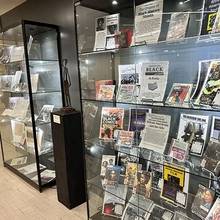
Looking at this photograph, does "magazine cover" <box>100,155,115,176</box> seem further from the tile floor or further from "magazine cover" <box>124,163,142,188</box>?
the tile floor

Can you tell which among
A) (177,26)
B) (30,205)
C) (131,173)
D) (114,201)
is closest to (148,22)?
(177,26)

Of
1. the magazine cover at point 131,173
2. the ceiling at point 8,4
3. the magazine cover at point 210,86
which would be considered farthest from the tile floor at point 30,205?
the ceiling at point 8,4

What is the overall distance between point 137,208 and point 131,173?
0.30 m

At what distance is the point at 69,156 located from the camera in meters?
2.25

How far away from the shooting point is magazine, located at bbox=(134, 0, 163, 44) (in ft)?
4.96

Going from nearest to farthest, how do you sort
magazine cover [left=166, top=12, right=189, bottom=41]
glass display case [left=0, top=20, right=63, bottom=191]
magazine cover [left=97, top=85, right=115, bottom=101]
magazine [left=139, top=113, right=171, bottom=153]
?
magazine cover [left=166, top=12, right=189, bottom=41], magazine [left=139, top=113, right=171, bottom=153], magazine cover [left=97, top=85, right=115, bottom=101], glass display case [left=0, top=20, right=63, bottom=191]

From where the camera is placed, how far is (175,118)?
1634mm

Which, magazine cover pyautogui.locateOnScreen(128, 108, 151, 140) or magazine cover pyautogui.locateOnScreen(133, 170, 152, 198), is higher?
magazine cover pyautogui.locateOnScreen(128, 108, 151, 140)

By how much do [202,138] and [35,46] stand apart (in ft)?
7.61

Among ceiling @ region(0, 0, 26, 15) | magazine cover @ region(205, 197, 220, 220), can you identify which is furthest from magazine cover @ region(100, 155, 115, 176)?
ceiling @ region(0, 0, 26, 15)

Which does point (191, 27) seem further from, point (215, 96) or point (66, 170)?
point (66, 170)

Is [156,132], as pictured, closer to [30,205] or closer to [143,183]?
[143,183]

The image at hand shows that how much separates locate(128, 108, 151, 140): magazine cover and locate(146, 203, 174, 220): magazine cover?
58cm

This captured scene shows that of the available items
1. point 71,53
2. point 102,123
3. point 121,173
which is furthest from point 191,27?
point 71,53
